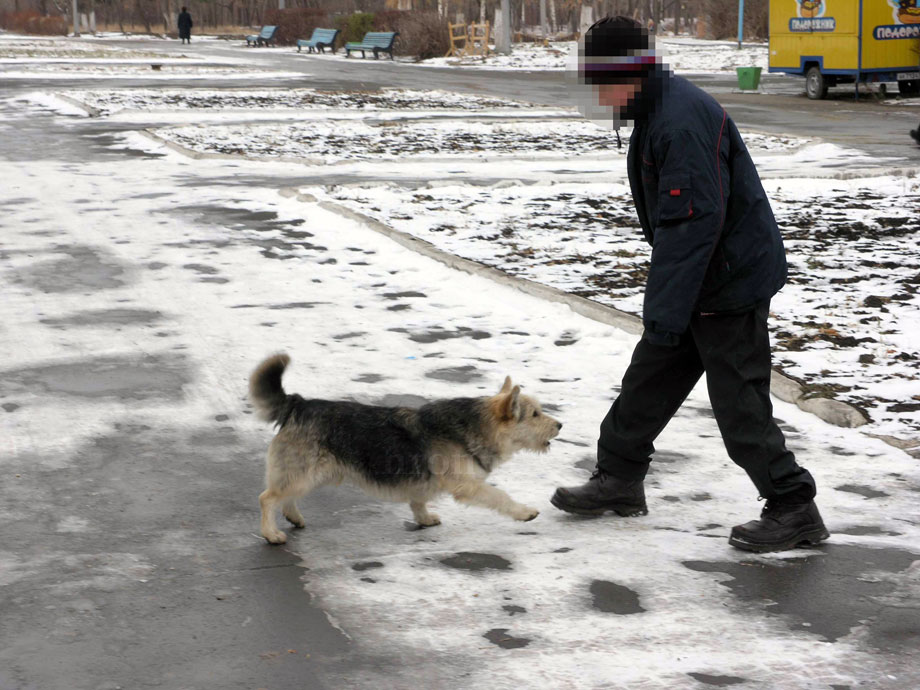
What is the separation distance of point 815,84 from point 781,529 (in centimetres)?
2568

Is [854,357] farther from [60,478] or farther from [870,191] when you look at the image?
[870,191]

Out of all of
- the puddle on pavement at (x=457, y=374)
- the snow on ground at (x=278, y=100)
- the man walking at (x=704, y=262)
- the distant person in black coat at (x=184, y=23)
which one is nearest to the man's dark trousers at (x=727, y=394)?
the man walking at (x=704, y=262)

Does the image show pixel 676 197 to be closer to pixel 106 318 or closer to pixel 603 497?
pixel 603 497

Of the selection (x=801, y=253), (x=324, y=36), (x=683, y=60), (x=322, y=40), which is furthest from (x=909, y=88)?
(x=324, y=36)

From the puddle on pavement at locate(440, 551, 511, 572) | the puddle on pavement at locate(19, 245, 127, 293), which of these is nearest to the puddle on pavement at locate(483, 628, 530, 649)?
the puddle on pavement at locate(440, 551, 511, 572)

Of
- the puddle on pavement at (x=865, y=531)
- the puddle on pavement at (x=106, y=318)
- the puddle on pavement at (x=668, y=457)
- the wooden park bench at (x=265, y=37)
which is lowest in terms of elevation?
the puddle on pavement at (x=865, y=531)

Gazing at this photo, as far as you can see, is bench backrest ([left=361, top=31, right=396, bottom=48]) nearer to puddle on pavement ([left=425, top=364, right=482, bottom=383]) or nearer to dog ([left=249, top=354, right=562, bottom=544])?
puddle on pavement ([left=425, top=364, right=482, bottom=383])

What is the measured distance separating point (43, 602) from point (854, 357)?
4941 millimetres

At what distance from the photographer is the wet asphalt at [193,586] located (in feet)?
11.2

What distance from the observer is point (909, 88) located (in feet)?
90.7

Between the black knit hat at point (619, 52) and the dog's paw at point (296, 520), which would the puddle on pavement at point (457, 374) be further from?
the black knit hat at point (619, 52)

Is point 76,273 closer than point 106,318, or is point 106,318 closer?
point 106,318

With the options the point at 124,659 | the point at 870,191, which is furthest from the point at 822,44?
the point at 124,659

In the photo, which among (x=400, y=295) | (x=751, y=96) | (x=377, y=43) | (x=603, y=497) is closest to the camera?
(x=603, y=497)
